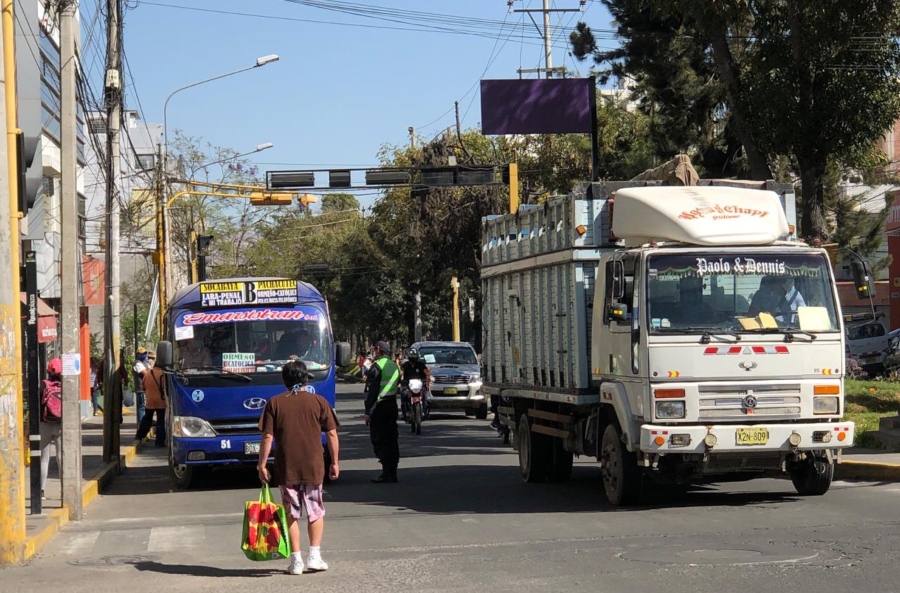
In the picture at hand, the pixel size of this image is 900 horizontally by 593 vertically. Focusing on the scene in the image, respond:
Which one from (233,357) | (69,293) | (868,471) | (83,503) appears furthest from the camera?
(233,357)

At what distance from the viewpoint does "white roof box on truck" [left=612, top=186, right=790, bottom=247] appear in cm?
1226

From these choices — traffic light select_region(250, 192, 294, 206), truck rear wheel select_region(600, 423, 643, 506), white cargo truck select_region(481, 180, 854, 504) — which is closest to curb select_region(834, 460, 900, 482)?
white cargo truck select_region(481, 180, 854, 504)

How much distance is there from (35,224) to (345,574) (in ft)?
52.8

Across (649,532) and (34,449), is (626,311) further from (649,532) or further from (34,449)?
(34,449)

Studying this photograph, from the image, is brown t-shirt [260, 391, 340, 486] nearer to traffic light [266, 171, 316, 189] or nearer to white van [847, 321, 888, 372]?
traffic light [266, 171, 316, 189]

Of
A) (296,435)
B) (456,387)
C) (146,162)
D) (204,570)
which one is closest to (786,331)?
(296,435)

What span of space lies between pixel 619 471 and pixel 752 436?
1458 millimetres

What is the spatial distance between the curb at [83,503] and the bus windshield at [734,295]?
604 centimetres

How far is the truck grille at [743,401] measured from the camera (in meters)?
11.8

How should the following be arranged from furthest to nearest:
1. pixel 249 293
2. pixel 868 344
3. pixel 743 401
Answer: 1. pixel 868 344
2. pixel 249 293
3. pixel 743 401

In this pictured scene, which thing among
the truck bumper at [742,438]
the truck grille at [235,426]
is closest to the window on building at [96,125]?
the truck grille at [235,426]

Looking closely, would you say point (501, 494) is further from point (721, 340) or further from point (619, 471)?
point (721, 340)

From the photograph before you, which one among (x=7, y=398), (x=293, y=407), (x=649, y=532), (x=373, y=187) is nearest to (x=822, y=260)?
(x=649, y=532)

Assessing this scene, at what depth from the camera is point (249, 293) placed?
16.9 meters
